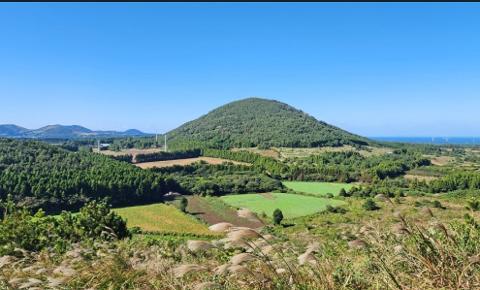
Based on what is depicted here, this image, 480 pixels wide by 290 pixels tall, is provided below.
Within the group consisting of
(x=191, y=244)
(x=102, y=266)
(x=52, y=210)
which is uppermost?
(x=191, y=244)

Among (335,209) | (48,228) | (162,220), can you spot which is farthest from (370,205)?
(48,228)

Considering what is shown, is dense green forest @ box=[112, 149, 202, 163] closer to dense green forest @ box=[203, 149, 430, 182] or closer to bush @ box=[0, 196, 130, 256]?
dense green forest @ box=[203, 149, 430, 182]

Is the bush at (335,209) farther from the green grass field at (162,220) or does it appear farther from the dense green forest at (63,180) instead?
the dense green forest at (63,180)

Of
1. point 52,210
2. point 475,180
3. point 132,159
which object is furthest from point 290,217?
point 132,159

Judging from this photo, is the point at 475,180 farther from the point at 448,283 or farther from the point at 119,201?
the point at 448,283

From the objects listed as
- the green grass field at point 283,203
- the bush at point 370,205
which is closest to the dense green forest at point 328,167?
the green grass field at point 283,203

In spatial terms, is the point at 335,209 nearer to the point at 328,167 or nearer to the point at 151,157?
the point at 328,167
